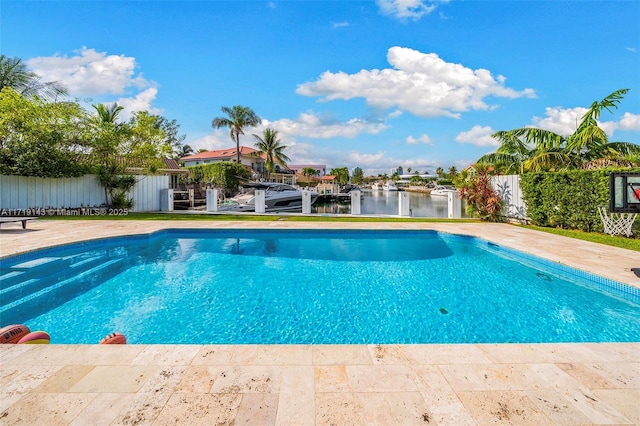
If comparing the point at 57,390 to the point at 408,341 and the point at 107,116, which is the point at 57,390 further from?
the point at 107,116

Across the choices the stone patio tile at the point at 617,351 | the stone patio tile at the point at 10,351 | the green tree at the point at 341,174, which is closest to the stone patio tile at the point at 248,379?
the stone patio tile at the point at 10,351

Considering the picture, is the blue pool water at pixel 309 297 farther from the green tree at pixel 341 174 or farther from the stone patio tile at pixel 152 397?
the green tree at pixel 341 174

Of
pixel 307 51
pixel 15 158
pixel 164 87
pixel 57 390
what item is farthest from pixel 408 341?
pixel 15 158

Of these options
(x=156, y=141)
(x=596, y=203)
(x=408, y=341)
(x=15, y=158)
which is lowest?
(x=408, y=341)

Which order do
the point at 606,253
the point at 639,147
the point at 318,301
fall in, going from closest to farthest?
the point at 318,301 → the point at 606,253 → the point at 639,147

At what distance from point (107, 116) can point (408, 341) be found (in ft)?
74.0

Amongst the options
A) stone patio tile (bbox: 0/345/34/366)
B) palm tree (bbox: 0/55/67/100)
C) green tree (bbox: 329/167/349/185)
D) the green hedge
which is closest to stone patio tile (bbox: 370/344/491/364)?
stone patio tile (bbox: 0/345/34/366)

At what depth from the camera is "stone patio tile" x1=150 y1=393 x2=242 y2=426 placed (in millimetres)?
1928

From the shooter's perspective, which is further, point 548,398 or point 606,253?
point 606,253

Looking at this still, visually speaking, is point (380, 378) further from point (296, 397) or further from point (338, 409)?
point (296, 397)

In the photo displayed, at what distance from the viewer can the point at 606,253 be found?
6.78m

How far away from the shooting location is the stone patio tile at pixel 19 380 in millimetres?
2184

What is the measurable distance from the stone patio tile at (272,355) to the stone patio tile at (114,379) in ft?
2.35

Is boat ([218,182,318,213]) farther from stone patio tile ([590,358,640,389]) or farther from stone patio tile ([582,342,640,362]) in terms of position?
stone patio tile ([590,358,640,389])
